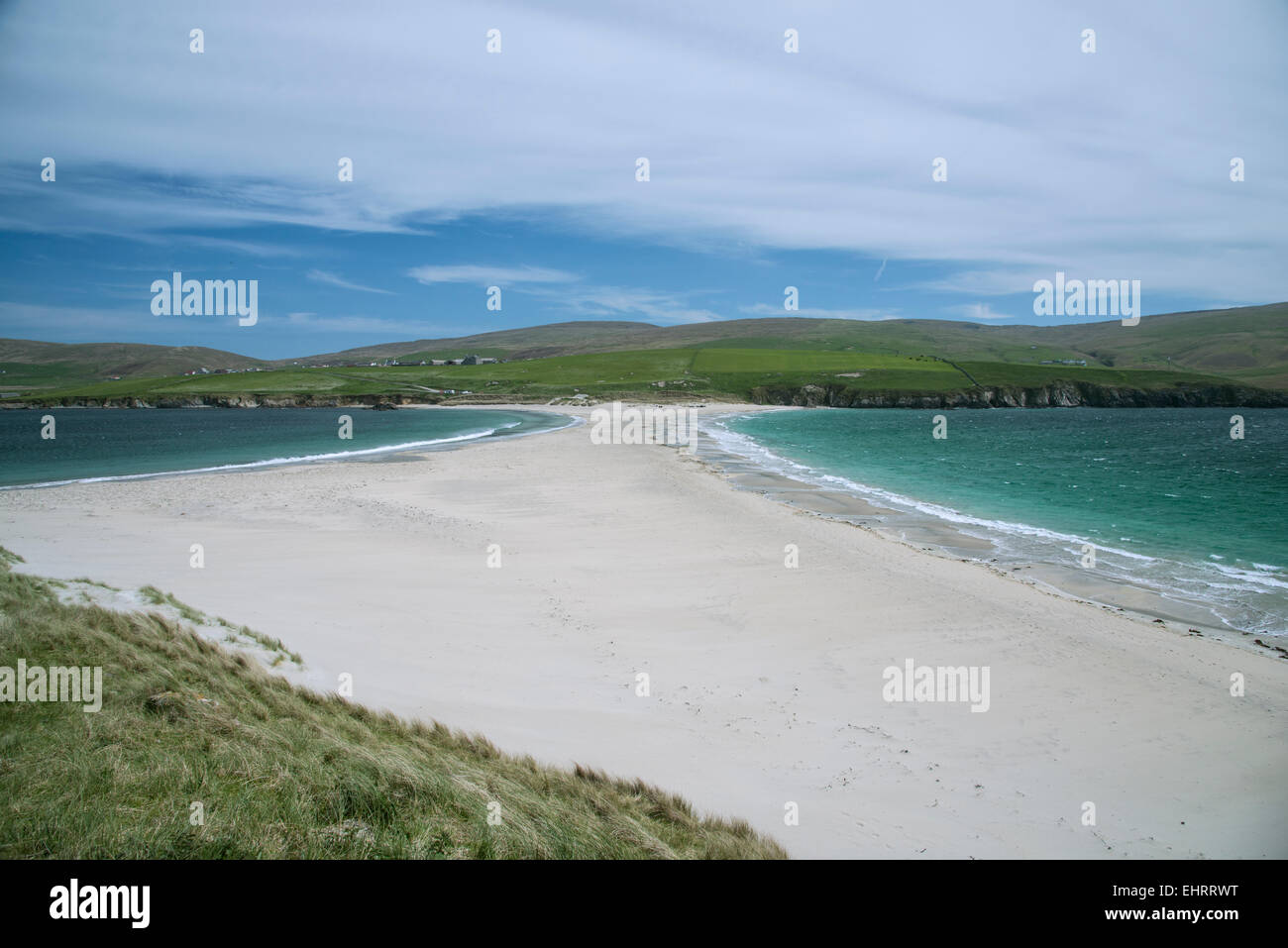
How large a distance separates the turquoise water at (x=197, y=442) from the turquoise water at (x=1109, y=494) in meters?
25.4

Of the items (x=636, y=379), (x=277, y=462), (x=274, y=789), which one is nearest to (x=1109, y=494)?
(x=274, y=789)

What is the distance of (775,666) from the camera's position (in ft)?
32.9

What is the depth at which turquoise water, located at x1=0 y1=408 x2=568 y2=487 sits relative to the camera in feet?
121

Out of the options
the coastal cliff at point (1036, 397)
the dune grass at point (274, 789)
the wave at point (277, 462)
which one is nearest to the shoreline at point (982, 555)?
the dune grass at point (274, 789)

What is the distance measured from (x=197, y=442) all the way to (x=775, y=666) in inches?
2211

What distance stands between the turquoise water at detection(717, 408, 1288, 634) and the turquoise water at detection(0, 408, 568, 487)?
25361mm

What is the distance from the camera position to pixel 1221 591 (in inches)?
570

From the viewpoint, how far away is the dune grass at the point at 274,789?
4.44 metres

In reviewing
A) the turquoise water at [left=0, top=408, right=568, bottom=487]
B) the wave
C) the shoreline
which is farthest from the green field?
the shoreline

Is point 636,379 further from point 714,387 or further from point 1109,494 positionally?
point 1109,494

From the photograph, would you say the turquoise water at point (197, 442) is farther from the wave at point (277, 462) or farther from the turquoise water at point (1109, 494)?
the turquoise water at point (1109, 494)

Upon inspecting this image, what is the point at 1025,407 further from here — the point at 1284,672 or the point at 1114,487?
the point at 1284,672

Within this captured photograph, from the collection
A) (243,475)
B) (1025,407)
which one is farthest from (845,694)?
(1025,407)

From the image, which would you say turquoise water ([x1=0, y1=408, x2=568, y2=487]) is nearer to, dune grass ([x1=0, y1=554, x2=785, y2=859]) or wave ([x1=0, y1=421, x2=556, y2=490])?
wave ([x1=0, y1=421, x2=556, y2=490])
